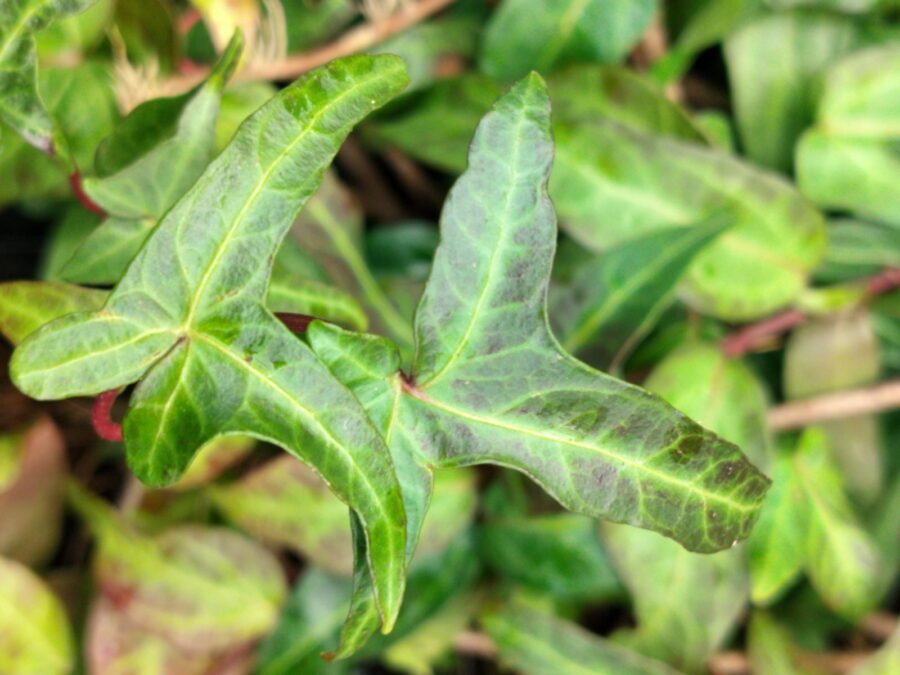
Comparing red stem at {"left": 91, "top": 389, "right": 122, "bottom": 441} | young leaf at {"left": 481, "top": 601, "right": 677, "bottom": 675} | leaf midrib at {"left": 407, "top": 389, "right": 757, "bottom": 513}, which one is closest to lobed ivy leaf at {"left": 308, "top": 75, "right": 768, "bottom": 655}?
leaf midrib at {"left": 407, "top": 389, "right": 757, "bottom": 513}

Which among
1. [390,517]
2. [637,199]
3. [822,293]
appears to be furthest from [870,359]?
[390,517]

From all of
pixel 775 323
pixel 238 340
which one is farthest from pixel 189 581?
pixel 775 323

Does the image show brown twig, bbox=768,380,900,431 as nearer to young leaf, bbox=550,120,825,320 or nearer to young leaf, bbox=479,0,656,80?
young leaf, bbox=550,120,825,320

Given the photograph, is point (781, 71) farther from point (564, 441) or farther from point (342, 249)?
point (564, 441)

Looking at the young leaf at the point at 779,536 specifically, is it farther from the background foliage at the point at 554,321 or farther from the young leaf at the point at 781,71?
the young leaf at the point at 781,71

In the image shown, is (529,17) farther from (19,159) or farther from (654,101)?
(19,159)

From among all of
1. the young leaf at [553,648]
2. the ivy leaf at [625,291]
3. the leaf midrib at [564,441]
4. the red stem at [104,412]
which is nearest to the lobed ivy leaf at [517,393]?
the leaf midrib at [564,441]

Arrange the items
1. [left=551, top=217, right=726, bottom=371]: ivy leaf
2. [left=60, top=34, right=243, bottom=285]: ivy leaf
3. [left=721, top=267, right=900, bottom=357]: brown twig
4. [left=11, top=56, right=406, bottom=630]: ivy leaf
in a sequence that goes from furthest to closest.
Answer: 1. [left=721, top=267, right=900, bottom=357]: brown twig
2. [left=551, top=217, right=726, bottom=371]: ivy leaf
3. [left=60, top=34, right=243, bottom=285]: ivy leaf
4. [left=11, top=56, right=406, bottom=630]: ivy leaf
